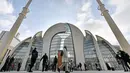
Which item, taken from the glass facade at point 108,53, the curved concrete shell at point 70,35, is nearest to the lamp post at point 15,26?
the curved concrete shell at point 70,35

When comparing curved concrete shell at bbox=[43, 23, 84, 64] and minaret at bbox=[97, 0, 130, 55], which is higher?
curved concrete shell at bbox=[43, 23, 84, 64]

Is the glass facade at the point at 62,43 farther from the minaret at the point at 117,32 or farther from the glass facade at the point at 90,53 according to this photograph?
the minaret at the point at 117,32

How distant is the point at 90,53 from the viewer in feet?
146

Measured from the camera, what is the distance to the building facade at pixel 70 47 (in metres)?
42.0

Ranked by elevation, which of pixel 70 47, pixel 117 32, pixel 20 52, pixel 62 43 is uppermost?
pixel 62 43

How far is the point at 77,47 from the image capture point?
149ft

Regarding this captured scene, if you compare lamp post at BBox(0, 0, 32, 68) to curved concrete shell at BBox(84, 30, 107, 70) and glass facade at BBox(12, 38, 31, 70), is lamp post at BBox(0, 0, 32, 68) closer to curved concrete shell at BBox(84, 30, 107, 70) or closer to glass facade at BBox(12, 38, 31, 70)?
glass facade at BBox(12, 38, 31, 70)

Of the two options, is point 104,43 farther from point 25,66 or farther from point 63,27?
point 25,66

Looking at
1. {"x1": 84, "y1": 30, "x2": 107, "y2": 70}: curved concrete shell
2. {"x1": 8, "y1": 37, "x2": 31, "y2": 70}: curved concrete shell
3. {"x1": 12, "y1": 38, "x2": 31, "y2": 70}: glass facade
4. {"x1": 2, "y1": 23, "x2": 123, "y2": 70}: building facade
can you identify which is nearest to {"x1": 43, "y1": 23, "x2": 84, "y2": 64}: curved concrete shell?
{"x1": 2, "y1": 23, "x2": 123, "y2": 70}: building facade

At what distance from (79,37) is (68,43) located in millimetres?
6255

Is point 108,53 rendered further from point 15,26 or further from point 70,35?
point 15,26

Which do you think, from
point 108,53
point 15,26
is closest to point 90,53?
point 108,53

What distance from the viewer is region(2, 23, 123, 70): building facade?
41984 mm

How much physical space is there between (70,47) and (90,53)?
9308 mm
